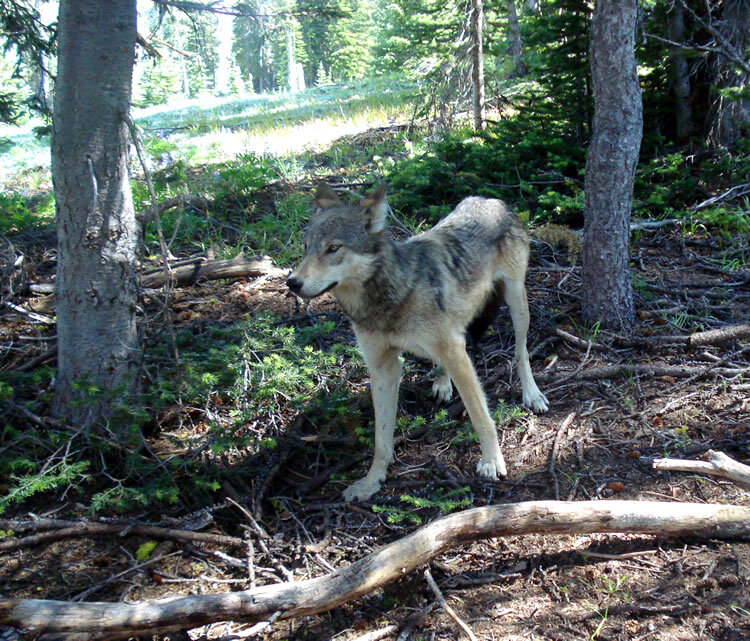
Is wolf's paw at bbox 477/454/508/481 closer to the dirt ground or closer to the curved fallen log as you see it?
the dirt ground

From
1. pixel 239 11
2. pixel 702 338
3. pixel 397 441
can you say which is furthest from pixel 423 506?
pixel 239 11

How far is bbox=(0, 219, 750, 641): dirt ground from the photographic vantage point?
9.39ft

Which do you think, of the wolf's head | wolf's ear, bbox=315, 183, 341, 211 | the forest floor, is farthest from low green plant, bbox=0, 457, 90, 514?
wolf's ear, bbox=315, 183, 341, 211

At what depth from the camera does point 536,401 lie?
4.75m

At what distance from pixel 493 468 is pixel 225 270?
4195 millimetres

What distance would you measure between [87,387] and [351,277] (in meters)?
1.96

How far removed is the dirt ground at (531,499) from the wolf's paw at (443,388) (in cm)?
10

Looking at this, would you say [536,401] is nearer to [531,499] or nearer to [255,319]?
[531,499]

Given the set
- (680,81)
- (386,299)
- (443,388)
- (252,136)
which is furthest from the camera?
(252,136)

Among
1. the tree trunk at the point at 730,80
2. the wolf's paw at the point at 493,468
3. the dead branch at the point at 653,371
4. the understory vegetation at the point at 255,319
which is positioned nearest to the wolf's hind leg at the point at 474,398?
the wolf's paw at the point at 493,468

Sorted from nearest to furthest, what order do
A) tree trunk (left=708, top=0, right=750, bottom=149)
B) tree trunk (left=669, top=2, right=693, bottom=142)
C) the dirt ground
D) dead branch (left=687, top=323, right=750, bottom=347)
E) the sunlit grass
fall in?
the dirt ground
dead branch (left=687, top=323, right=750, bottom=347)
tree trunk (left=708, top=0, right=750, bottom=149)
tree trunk (left=669, top=2, right=693, bottom=142)
the sunlit grass

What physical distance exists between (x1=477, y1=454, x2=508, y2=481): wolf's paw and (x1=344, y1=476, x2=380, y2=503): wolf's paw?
76 centimetres

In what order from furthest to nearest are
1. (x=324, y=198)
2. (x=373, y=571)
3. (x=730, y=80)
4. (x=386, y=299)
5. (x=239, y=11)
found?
(x=730, y=80) → (x=239, y=11) → (x=324, y=198) → (x=386, y=299) → (x=373, y=571)

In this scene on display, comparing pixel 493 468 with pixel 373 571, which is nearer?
pixel 373 571
